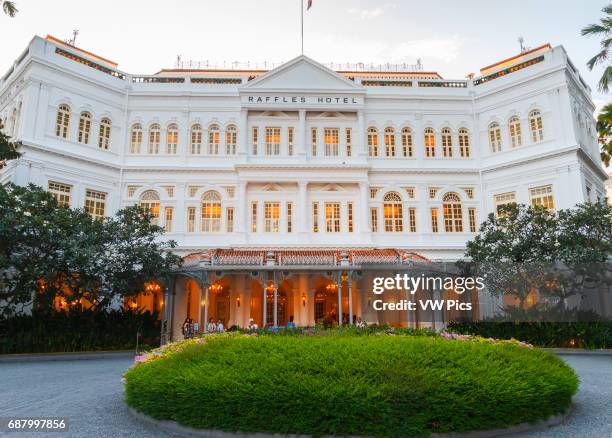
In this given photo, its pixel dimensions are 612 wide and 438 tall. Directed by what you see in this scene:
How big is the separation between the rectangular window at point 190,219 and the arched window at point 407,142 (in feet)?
47.3

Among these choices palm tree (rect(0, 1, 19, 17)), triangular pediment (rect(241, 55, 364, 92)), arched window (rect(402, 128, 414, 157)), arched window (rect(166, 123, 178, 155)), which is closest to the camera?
palm tree (rect(0, 1, 19, 17))

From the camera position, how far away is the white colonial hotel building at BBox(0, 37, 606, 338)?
27.2 meters

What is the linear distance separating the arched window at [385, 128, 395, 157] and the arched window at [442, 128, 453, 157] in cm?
342

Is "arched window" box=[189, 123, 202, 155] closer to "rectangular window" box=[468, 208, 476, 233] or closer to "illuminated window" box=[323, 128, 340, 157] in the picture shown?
"illuminated window" box=[323, 128, 340, 157]

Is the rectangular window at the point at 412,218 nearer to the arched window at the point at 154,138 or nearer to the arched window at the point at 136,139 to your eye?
the arched window at the point at 154,138

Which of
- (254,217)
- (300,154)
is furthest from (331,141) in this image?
(254,217)

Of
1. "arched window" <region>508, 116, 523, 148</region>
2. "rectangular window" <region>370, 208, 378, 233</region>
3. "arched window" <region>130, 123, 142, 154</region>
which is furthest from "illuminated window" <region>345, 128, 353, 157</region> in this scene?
"arched window" <region>130, 123, 142, 154</region>

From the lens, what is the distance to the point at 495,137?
29.9 meters

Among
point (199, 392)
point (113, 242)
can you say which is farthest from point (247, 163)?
point (199, 392)

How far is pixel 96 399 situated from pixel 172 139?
A: 22.5m

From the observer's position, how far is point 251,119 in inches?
1186

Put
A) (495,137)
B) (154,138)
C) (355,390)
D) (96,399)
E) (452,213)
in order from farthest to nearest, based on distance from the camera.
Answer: (154,138)
(495,137)
(452,213)
(96,399)
(355,390)

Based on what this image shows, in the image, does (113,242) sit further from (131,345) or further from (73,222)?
(131,345)

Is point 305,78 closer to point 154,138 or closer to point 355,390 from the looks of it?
point 154,138
